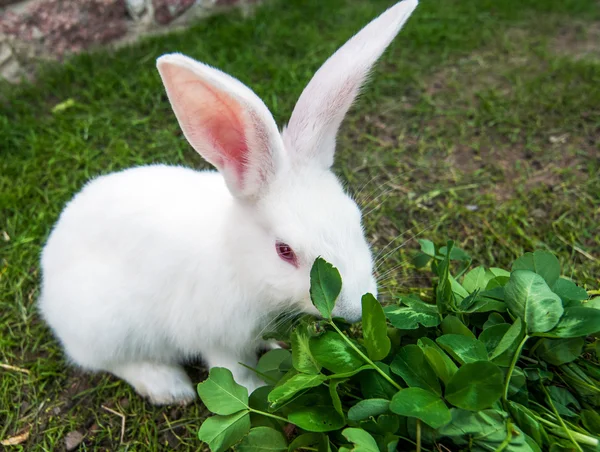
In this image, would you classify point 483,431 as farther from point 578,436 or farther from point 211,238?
point 211,238

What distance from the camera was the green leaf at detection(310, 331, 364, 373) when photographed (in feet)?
5.51

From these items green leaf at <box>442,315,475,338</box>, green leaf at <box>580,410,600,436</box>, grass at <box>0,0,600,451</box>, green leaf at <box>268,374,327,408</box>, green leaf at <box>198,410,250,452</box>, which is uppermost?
green leaf at <box>442,315,475,338</box>

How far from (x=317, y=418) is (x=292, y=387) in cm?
13

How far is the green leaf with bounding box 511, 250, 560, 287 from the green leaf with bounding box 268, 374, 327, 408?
82cm

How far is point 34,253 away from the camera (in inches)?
122

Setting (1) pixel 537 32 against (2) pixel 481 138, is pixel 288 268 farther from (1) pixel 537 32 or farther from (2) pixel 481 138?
(1) pixel 537 32

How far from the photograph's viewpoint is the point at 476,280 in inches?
84.0

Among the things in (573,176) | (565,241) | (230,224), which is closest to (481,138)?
(573,176)

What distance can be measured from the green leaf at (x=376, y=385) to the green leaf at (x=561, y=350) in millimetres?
508

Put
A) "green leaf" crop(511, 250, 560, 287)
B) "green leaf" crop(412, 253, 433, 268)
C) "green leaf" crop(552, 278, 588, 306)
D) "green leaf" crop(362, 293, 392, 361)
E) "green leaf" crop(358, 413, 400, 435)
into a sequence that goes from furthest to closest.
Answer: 1. "green leaf" crop(412, 253, 433, 268)
2. "green leaf" crop(511, 250, 560, 287)
3. "green leaf" crop(552, 278, 588, 306)
4. "green leaf" crop(362, 293, 392, 361)
5. "green leaf" crop(358, 413, 400, 435)

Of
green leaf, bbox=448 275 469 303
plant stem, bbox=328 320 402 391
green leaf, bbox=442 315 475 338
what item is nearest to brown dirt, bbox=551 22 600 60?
green leaf, bbox=448 275 469 303

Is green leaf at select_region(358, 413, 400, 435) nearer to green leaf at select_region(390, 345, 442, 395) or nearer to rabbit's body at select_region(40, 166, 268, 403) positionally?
green leaf at select_region(390, 345, 442, 395)

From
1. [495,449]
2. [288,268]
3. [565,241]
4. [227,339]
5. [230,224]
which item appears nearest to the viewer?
[495,449]

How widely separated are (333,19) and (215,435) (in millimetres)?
4176
